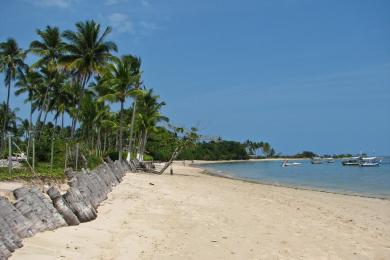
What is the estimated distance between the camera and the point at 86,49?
1238 inches

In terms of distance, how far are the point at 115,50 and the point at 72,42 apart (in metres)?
3.07

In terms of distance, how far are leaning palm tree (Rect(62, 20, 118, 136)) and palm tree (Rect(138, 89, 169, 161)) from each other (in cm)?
743

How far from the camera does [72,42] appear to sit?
31547 millimetres

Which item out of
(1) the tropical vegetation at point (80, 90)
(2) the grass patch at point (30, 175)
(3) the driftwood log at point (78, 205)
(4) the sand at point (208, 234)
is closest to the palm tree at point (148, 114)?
(1) the tropical vegetation at point (80, 90)

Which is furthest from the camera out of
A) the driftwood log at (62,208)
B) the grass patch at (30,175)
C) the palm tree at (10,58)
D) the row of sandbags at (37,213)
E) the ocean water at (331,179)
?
the palm tree at (10,58)

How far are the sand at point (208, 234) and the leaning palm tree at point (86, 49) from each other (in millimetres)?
19382

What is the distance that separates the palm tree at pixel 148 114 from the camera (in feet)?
127

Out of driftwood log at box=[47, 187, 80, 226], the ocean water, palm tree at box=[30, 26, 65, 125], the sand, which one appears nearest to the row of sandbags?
driftwood log at box=[47, 187, 80, 226]

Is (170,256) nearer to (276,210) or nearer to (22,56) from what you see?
(276,210)

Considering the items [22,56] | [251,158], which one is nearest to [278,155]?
[251,158]

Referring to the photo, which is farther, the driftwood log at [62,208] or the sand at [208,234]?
the driftwood log at [62,208]

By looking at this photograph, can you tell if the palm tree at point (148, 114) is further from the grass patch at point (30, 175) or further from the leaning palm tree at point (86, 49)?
the grass patch at point (30, 175)

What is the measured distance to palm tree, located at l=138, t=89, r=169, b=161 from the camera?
3875 cm

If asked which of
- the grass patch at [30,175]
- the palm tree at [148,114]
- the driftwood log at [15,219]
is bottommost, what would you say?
the driftwood log at [15,219]
